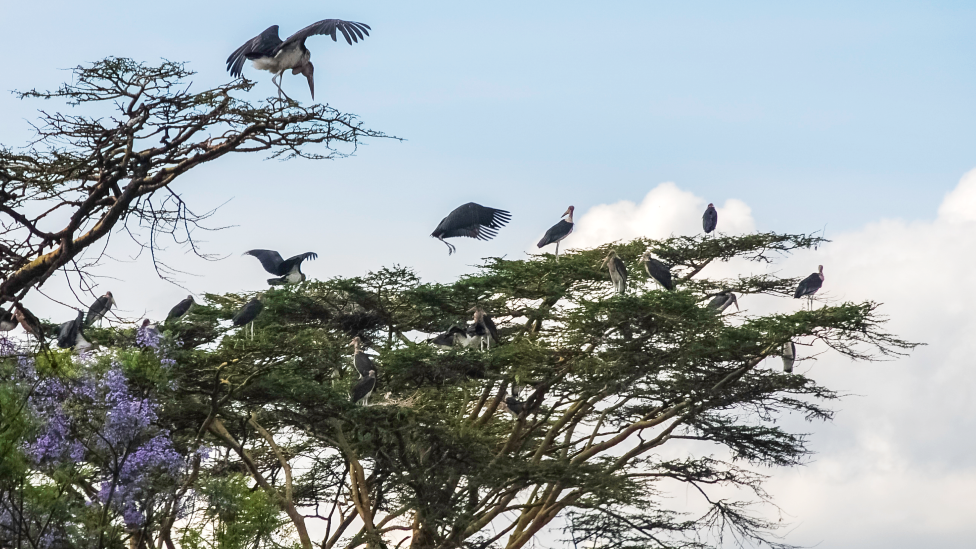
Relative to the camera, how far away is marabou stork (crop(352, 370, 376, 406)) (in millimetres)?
15445

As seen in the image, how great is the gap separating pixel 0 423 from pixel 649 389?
33.5 ft

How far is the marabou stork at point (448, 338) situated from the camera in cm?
1722

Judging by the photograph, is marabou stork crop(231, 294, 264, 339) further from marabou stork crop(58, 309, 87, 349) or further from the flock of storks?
marabou stork crop(58, 309, 87, 349)

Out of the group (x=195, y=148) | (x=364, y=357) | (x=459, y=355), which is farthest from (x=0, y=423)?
(x=459, y=355)

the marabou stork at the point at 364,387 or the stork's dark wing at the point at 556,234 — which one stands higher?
the stork's dark wing at the point at 556,234

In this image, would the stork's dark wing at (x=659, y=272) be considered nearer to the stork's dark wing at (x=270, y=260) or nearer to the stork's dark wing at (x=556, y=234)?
the stork's dark wing at (x=556, y=234)

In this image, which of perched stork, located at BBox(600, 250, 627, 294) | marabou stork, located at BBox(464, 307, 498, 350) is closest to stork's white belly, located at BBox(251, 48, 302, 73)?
marabou stork, located at BBox(464, 307, 498, 350)

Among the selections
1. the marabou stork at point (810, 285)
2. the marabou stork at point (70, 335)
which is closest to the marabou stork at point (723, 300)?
the marabou stork at point (810, 285)

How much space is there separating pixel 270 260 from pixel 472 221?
10.2 ft

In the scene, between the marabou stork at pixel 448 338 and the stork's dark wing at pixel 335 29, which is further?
the marabou stork at pixel 448 338

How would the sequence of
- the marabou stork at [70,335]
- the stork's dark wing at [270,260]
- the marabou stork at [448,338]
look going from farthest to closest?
the stork's dark wing at [270,260] < the marabou stork at [448,338] < the marabou stork at [70,335]

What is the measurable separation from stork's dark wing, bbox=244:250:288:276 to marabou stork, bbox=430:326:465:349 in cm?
244

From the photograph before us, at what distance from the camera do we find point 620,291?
56.6 feet

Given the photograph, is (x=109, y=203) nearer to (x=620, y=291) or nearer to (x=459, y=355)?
(x=459, y=355)
